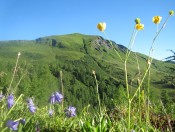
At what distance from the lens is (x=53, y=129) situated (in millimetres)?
4465

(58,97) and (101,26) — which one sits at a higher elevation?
(101,26)

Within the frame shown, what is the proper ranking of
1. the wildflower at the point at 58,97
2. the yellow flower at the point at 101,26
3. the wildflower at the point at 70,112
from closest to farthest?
1. the yellow flower at the point at 101,26
2. the wildflower at the point at 70,112
3. the wildflower at the point at 58,97

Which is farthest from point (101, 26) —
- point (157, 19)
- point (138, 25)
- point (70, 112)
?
point (70, 112)

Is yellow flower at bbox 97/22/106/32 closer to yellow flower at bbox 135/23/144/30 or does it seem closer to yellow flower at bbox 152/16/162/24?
yellow flower at bbox 135/23/144/30

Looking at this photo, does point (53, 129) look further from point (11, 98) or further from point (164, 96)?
point (164, 96)

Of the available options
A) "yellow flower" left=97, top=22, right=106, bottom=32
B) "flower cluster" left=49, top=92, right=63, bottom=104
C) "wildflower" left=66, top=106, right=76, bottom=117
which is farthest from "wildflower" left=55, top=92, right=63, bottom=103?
"yellow flower" left=97, top=22, right=106, bottom=32

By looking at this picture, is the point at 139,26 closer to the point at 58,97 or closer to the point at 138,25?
the point at 138,25

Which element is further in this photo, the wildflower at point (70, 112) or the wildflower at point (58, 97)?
the wildflower at point (58, 97)

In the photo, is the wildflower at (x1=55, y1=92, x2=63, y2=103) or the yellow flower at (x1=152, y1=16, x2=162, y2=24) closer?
the yellow flower at (x1=152, y1=16, x2=162, y2=24)

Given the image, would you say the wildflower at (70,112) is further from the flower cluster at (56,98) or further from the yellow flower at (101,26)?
the yellow flower at (101,26)

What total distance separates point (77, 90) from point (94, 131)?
6977 inches

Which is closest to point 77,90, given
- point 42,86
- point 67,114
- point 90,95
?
point 90,95

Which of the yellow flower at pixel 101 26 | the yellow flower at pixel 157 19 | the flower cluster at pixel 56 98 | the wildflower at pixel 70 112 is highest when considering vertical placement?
the yellow flower at pixel 157 19

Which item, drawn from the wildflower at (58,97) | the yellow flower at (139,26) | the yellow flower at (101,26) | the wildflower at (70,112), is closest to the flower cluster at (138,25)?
the yellow flower at (139,26)
